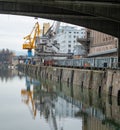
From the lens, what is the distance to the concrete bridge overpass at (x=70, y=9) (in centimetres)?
3694

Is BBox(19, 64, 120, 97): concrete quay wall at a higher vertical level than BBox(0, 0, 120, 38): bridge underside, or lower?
lower

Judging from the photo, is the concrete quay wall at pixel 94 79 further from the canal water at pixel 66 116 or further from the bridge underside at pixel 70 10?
the bridge underside at pixel 70 10

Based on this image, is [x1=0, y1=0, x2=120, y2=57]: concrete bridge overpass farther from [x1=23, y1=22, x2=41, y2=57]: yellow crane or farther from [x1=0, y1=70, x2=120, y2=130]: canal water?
[x1=23, y1=22, x2=41, y2=57]: yellow crane

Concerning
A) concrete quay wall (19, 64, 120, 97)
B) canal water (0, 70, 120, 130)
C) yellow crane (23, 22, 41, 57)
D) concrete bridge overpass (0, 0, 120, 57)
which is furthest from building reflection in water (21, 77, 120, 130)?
yellow crane (23, 22, 41, 57)

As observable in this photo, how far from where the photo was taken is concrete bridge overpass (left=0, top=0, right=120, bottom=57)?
36.9 meters

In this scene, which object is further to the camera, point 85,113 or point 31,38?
point 31,38

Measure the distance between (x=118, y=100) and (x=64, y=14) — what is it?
11351 millimetres

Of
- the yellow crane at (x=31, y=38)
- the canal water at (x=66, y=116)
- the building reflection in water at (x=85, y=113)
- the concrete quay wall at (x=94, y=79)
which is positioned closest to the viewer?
the canal water at (x=66, y=116)

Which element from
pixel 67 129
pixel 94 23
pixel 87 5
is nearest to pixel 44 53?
pixel 94 23

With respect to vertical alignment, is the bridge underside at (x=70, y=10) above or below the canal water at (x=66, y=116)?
above

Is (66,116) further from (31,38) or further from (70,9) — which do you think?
(31,38)

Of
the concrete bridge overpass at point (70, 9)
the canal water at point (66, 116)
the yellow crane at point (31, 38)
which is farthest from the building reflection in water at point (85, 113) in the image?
the yellow crane at point (31, 38)

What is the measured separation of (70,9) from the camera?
1507 inches

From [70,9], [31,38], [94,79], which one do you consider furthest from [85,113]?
[31,38]
